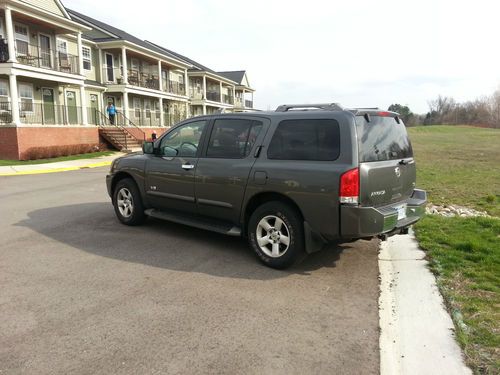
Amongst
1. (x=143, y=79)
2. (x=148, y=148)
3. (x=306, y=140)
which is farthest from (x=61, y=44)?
(x=306, y=140)

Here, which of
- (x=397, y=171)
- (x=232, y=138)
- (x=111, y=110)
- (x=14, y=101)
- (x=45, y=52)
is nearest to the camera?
(x=397, y=171)

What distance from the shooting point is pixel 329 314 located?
381 cm

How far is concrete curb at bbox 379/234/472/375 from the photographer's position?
2984mm

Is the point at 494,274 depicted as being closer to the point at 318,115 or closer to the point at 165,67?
the point at 318,115

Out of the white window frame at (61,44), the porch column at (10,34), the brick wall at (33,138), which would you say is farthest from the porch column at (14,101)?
the white window frame at (61,44)

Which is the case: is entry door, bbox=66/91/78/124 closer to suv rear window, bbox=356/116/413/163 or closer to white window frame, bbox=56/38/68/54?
white window frame, bbox=56/38/68/54

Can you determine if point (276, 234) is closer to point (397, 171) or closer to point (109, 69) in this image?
point (397, 171)

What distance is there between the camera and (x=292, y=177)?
15.3 feet

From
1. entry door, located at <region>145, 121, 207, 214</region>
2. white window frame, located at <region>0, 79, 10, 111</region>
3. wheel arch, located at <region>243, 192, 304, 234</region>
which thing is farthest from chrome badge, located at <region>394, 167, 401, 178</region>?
white window frame, located at <region>0, 79, 10, 111</region>

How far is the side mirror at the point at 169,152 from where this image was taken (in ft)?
20.3

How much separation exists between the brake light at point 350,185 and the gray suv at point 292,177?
10 millimetres

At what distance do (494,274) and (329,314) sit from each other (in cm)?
202

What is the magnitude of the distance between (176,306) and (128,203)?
3.34m

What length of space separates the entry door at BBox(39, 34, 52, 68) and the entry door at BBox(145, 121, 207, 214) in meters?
20.2
